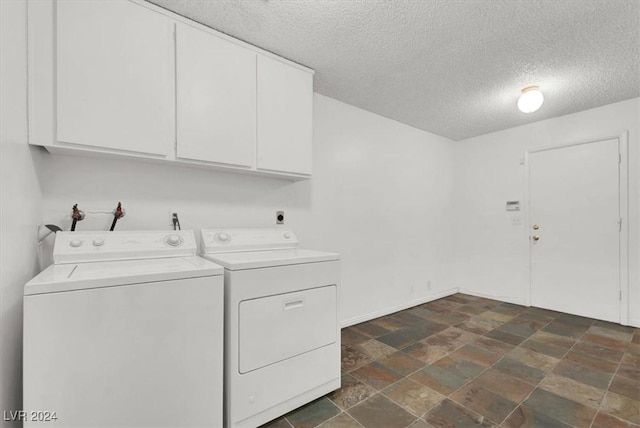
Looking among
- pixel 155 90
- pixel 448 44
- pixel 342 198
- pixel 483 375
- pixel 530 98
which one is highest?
pixel 448 44

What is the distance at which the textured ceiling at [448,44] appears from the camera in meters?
1.70

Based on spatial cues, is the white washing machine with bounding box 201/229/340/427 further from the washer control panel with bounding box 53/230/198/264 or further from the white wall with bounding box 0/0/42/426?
the white wall with bounding box 0/0/42/426

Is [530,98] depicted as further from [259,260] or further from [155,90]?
[155,90]

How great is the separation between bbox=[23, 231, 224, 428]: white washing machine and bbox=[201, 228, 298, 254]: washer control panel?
44 cm

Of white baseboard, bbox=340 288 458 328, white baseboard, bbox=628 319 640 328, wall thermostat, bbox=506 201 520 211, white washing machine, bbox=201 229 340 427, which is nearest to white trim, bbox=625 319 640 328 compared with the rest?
white baseboard, bbox=628 319 640 328

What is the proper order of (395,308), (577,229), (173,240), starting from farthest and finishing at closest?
(395,308), (577,229), (173,240)

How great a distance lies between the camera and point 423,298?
3.86m

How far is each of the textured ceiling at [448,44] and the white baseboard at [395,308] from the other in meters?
2.37

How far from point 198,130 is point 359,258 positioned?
6.83 ft

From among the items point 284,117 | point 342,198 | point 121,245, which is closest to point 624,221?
point 342,198

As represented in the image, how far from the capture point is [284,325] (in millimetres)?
1637

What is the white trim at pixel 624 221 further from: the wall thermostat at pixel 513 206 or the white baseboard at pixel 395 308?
the white baseboard at pixel 395 308

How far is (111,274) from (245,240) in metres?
0.95

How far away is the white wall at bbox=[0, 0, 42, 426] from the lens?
3.52ft
